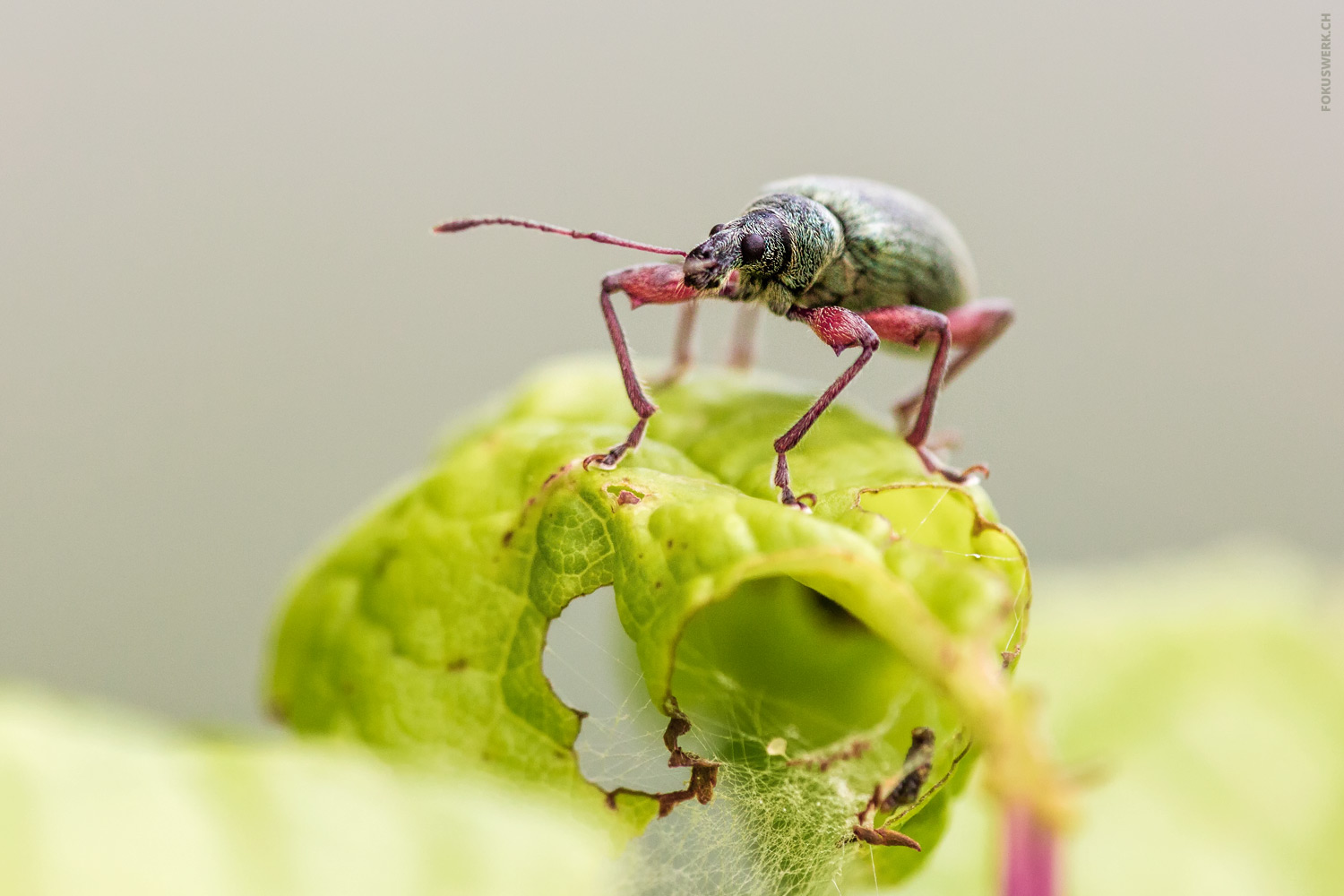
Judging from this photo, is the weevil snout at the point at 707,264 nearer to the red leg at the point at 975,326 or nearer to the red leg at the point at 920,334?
the red leg at the point at 920,334

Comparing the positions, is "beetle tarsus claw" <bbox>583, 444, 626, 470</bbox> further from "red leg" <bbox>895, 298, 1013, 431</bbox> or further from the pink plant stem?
"red leg" <bbox>895, 298, 1013, 431</bbox>

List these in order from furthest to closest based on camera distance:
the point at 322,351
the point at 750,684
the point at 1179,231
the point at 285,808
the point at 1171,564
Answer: the point at 1179,231 < the point at 322,351 < the point at 1171,564 < the point at 750,684 < the point at 285,808

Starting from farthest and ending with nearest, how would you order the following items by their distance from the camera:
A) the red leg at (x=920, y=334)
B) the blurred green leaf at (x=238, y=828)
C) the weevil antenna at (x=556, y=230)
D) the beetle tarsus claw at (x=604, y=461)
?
the weevil antenna at (x=556, y=230), the red leg at (x=920, y=334), the beetle tarsus claw at (x=604, y=461), the blurred green leaf at (x=238, y=828)

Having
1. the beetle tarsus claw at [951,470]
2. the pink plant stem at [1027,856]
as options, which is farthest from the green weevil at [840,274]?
the pink plant stem at [1027,856]

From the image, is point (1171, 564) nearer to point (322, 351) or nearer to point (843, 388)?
point (843, 388)

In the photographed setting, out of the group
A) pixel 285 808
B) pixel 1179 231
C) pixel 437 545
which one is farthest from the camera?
pixel 1179 231

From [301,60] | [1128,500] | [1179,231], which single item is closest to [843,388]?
[1128,500]
